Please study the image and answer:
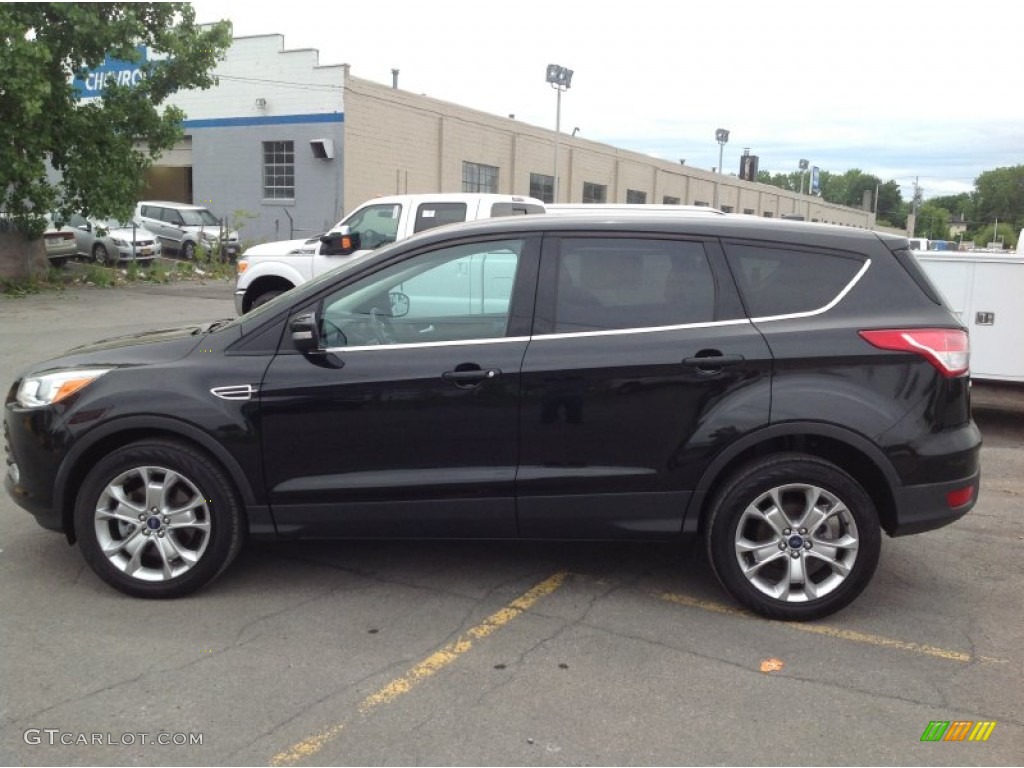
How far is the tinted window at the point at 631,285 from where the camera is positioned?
4309 mm

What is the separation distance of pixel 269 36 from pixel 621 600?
95.3ft

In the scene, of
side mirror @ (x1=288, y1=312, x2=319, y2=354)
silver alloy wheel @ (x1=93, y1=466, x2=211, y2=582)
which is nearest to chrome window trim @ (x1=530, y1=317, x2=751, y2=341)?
side mirror @ (x1=288, y1=312, x2=319, y2=354)

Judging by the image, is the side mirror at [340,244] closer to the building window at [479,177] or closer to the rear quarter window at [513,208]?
the rear quarter window at [513,208]

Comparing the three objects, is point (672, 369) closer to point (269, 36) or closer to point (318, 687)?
point (318, 687)

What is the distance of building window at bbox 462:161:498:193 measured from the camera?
35.6 m

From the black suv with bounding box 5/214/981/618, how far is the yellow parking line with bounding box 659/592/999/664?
107mm

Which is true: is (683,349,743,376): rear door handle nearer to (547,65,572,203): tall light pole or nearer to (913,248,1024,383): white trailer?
(913,248,1024,383): white trailer

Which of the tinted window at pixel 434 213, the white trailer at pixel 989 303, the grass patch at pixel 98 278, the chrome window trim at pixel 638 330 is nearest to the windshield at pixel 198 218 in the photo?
the grass patch at pixel 98 278

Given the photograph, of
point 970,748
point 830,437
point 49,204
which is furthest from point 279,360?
point 49,204

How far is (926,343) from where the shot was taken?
4.16 metres

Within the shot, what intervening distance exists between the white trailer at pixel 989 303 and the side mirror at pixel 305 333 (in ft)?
20.2

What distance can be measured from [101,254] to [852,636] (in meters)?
23.9

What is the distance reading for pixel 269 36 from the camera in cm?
2944

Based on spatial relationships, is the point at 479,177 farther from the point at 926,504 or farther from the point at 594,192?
the point at 926,504
